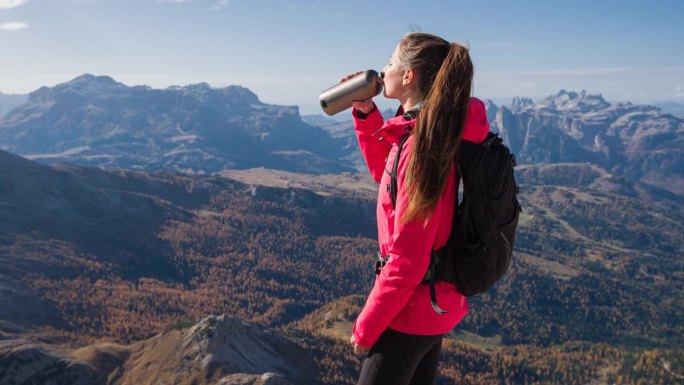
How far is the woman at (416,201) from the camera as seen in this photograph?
7.34 m

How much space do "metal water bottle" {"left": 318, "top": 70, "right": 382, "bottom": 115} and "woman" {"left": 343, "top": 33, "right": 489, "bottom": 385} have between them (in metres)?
0.64

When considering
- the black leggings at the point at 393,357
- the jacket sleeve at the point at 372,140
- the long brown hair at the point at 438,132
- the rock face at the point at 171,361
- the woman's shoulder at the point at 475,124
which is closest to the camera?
the long brown hair at the point at 438,132

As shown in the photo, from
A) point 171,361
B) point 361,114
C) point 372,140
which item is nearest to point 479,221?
point 372,140

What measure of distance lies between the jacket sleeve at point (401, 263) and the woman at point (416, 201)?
0.6 inches

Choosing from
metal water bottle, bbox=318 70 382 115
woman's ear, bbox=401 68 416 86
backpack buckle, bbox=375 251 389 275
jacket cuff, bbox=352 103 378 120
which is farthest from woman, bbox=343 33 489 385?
jacket cuff, bbox=352 103 378 120

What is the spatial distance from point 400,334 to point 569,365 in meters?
172

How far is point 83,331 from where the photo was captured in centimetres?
11856

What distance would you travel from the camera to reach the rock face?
176ft

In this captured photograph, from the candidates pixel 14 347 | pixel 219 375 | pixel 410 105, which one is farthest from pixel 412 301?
pixel 14 347

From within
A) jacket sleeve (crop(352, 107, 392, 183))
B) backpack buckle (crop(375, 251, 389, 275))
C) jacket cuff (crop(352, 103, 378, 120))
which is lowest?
backpack buckle (crop(375, 251, 389, 275))

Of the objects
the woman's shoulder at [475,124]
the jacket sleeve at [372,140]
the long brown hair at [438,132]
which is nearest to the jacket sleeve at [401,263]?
the long brown hair at [438,132]

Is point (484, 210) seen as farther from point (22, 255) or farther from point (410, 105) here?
point (22, 255)

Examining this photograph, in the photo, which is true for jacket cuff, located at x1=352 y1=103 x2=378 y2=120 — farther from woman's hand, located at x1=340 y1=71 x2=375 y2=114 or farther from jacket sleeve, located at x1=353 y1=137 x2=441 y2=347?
jacket sleeve, located at x1=353 y1=137 x2=441 y2=347

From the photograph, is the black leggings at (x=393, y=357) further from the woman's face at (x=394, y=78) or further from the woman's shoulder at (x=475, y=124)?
the woman's face at (x=394, y=78)
